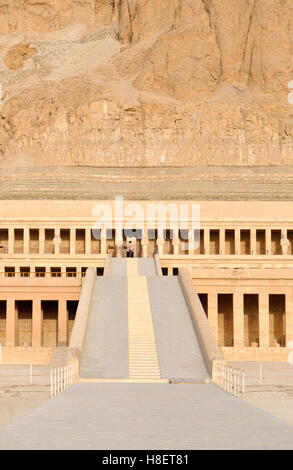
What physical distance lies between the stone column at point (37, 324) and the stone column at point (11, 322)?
875 millimetres

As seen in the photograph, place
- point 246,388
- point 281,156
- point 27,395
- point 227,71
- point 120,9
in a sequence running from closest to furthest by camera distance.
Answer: point 27,395, point 246,388, point 281,156, point 227,71, point 120,9

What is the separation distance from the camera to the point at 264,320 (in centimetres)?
3325

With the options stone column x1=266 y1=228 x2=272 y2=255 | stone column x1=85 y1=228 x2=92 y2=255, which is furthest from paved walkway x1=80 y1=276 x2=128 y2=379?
stone column x1=266 y1=228 x2=272 y2=255

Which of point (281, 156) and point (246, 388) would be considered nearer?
point (246, 388)

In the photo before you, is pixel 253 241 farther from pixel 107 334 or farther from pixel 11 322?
pixel 107 334

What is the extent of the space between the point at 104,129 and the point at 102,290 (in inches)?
1967

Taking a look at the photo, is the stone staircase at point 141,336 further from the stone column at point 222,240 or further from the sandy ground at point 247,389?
the stone column at point 222,240

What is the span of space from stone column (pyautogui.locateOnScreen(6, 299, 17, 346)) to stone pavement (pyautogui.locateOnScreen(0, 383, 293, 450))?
14.9m

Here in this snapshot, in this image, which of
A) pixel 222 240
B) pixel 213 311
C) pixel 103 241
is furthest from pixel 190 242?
pixel 213 311

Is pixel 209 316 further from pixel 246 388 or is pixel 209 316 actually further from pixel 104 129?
pixel 104 129

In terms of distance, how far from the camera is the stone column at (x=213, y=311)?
3322cm

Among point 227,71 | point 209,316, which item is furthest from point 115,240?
point 227,71

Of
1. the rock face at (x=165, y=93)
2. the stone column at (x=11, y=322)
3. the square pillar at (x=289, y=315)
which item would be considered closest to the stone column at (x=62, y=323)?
the stone column at (x=11, y=322)

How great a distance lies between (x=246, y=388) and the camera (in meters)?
22.4
